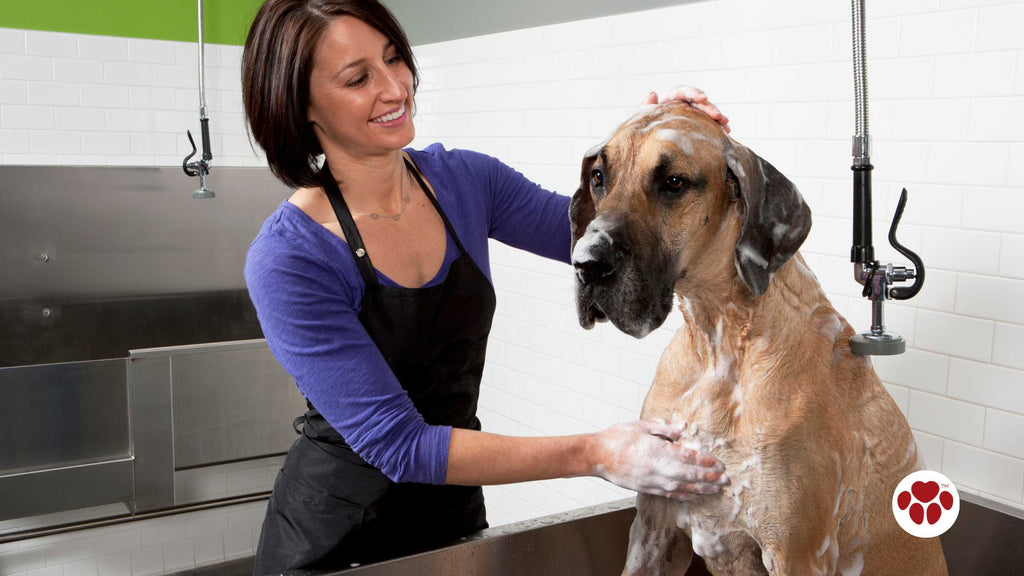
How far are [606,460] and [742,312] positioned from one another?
0.29 meters

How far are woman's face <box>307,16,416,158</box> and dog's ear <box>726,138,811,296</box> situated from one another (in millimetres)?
599

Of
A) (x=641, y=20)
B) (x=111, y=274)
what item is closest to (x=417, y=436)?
(x=641, y=20)

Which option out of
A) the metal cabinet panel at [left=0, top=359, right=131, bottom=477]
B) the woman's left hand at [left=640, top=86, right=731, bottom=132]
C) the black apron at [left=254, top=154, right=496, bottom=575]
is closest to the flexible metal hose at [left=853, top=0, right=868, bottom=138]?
the woman's left hand at [left=640, top=86, right=731, bottom=132]

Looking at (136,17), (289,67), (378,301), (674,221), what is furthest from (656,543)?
(136,17)

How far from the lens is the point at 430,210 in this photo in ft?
5.51

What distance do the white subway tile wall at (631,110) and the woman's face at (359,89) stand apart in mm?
968

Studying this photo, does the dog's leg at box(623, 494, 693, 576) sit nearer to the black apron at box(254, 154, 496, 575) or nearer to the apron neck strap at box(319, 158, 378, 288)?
the black apron at box(254, 154, 496, 575)

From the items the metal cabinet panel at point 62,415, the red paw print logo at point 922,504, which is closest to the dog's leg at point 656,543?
the red paw print logo at point 922,504

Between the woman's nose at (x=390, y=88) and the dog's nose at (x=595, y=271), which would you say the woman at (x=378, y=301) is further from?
the dog's nose at (x=595, y=271)

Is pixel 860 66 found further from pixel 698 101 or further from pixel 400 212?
pixel 400 212

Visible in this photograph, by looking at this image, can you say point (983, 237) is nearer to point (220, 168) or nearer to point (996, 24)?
point (996, 24)

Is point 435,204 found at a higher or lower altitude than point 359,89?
lower

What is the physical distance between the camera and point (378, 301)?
152 centimetres

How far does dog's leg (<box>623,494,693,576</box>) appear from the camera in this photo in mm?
1283
